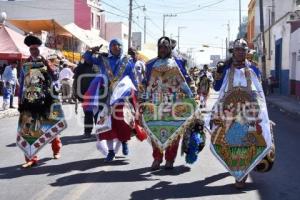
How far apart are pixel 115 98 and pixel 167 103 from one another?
3.13ft

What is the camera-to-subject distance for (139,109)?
27.0ft

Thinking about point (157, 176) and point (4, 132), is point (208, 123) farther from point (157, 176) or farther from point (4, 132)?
Result: point (4, 132)

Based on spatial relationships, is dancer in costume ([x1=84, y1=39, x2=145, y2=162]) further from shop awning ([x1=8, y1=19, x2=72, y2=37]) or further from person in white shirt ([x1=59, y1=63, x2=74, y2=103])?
shop awning ([x1=8, y1=19, x2=72, y2=37])

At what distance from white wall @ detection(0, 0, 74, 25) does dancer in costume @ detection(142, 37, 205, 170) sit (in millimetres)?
41661

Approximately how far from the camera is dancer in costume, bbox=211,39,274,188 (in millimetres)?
6797

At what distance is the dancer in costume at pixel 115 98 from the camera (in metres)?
8.47

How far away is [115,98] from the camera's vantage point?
27.8ft

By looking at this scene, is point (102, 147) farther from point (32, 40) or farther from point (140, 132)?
point (32, 40)

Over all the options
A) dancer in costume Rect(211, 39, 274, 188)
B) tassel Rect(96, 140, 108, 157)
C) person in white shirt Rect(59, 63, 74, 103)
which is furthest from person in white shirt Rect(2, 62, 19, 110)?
dancer in costume Rect(211, 39, 274, 188)

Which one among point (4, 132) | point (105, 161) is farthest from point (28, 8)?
point (105, 161)

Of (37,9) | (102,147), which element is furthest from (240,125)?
(37,9)

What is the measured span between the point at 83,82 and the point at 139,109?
3.29m

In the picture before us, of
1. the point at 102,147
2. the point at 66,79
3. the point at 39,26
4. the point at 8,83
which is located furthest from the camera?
the point at 39,26

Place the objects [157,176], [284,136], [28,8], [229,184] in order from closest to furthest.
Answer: [229,184]
[157,176]
[284,136]
[28,8]
